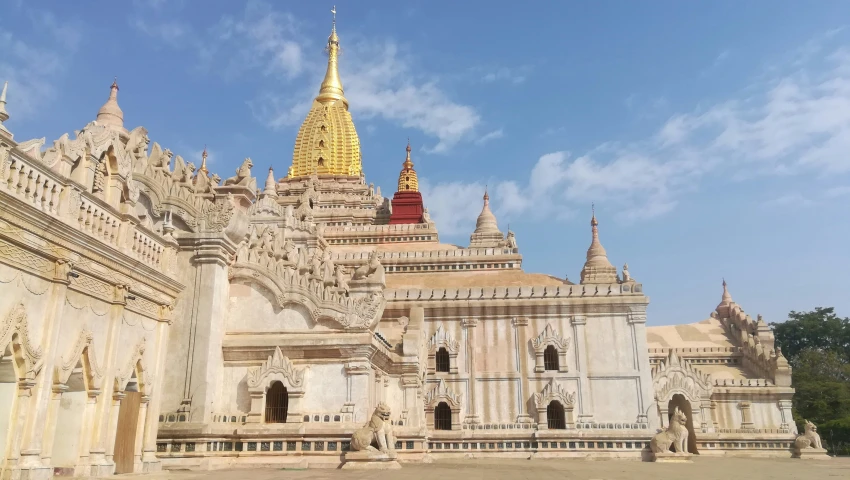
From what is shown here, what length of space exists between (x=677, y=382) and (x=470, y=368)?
1041 cm

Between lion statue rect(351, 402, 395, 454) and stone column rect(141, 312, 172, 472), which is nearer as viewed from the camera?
stone column rect(141, 312, 172, 472)

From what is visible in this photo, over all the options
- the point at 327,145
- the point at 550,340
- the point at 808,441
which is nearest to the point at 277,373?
the point at 550,340

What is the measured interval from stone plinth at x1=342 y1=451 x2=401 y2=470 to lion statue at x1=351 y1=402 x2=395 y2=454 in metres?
0.13

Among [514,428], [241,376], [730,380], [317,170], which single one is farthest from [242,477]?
[317,170]

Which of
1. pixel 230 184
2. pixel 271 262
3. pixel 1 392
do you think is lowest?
pixel 1 392

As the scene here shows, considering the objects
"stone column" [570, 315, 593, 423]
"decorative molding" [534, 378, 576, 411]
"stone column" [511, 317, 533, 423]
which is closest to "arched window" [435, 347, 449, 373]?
"stone column" [511, 317, 533, 423]

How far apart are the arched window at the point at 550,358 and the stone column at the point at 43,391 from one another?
75.7ft

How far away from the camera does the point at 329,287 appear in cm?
1891

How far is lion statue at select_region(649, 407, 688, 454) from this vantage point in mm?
25422

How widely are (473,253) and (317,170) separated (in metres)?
23.1

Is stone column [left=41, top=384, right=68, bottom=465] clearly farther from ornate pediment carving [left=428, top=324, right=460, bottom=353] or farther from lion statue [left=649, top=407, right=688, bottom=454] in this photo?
lion statue [left=649, top=407, right=688, bottom=454]

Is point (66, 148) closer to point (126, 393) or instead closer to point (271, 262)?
point (126, 393)

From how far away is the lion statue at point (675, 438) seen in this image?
25.4 meters

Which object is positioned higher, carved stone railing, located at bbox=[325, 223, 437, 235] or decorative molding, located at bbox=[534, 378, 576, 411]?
carved stone railing, located at bbox=[325, 223, 437, 235]
